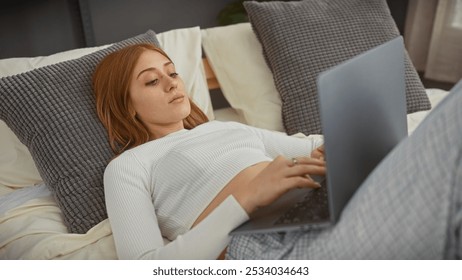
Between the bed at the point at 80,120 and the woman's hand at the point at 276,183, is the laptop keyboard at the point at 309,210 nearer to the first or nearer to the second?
the woman's hand at the point at 276,183

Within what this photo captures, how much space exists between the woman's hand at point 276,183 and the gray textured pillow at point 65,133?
1.18ft

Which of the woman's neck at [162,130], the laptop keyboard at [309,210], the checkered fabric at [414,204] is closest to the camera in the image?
the checkered fabric at [414,204]

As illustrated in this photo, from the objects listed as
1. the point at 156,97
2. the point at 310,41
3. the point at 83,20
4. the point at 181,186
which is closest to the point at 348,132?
the point at 181,186

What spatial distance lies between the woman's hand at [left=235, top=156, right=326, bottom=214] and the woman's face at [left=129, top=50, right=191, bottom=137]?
317 millimetres

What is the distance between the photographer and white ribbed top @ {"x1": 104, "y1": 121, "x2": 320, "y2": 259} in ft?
2.73

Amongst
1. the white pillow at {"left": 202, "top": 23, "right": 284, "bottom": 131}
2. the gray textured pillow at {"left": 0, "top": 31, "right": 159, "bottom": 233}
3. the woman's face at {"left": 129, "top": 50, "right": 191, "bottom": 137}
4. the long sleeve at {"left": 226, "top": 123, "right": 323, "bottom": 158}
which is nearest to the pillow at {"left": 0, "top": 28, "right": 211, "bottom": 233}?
the gray textured pillow at {"left": 0, "top": 31, "right": 159, "bottom": 233}

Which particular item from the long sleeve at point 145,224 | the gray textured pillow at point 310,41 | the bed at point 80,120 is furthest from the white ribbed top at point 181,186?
the gray textured pillow at point 310,41

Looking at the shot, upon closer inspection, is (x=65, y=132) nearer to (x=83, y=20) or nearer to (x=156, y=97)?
(x=156, y=97)

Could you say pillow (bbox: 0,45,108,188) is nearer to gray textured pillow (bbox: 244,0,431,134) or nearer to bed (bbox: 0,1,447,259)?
bed (bbox: 0,1,447,259)

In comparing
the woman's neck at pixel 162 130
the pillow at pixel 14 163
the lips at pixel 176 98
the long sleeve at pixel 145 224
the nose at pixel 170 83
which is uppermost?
the nose at pixel 170 83

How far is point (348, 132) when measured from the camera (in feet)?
2.53

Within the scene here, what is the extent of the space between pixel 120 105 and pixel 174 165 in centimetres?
19

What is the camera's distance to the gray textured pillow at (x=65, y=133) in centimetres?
106

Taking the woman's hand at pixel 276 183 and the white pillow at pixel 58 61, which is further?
the white pillow at pixel 58 61
